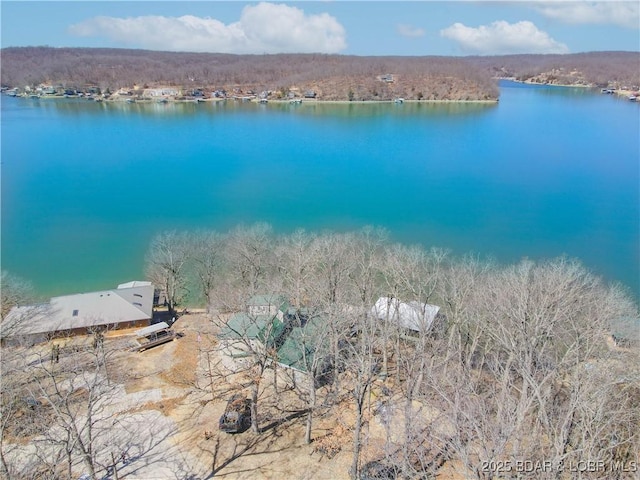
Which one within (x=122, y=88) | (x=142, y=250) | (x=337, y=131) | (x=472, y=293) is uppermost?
(x=122, y=88)

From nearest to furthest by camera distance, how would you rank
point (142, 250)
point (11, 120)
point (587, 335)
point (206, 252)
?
point (587, 335) < point (206, 252) < point (142, 250) < point (11, 120)

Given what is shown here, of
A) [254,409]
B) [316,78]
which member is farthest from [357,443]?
[316,78]

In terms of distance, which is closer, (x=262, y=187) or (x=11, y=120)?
(x=262, y=187)

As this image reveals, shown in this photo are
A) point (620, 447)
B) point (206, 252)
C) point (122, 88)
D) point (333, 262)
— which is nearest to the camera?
point (620, 447)

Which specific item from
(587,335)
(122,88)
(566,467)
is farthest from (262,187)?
(122,88)

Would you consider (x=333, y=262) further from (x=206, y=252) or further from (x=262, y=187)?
(x=262, y=187)

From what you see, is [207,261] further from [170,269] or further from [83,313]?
[83,313]
